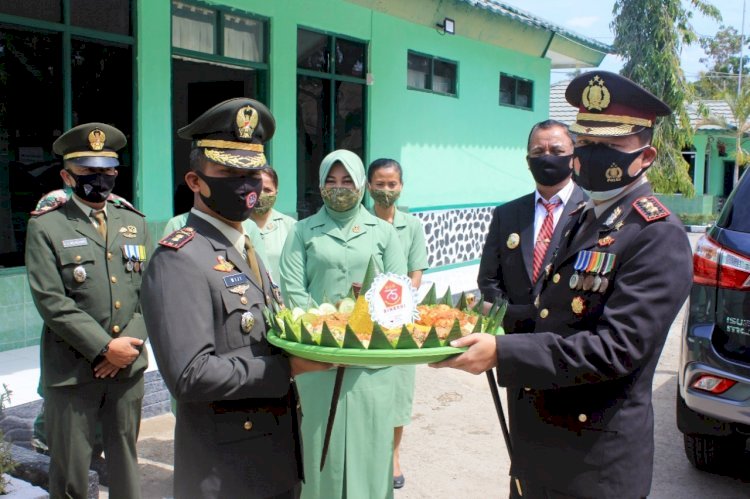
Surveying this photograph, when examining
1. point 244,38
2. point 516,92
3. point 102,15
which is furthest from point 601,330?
point 516,92

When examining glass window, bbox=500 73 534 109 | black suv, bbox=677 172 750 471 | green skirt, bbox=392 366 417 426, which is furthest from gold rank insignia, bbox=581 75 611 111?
glass window, bbox=500 73 534 109

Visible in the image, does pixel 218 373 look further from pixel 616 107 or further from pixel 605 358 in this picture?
pixel 616 107

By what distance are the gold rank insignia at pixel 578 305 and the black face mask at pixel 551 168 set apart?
5.29ft

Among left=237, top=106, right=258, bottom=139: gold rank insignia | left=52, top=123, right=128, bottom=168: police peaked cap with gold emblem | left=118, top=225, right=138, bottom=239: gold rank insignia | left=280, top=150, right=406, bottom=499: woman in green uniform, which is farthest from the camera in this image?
left=118, top=225, right=138, bottom=239: gold rank insignia

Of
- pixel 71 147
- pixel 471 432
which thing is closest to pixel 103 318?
pixel 71 147

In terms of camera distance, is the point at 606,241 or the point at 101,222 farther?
the point at 101,222

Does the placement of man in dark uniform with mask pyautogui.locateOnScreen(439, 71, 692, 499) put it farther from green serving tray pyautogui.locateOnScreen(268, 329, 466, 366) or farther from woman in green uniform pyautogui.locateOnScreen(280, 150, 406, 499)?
woman in green uniform pyautogui.locateOnScreen(280, 150, 406, 499)

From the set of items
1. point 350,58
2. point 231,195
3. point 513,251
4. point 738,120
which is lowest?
point 513,251

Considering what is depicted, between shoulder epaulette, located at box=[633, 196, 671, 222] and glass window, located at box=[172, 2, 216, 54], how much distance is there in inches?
232

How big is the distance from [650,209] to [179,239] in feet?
5.04

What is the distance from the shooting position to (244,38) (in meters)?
8.31

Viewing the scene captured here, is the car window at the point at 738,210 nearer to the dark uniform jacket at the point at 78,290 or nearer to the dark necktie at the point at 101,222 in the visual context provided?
the dark uniform jacket at the point at 78,290

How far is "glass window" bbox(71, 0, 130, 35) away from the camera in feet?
22.1

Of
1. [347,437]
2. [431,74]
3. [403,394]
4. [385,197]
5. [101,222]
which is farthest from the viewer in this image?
[431,74]
